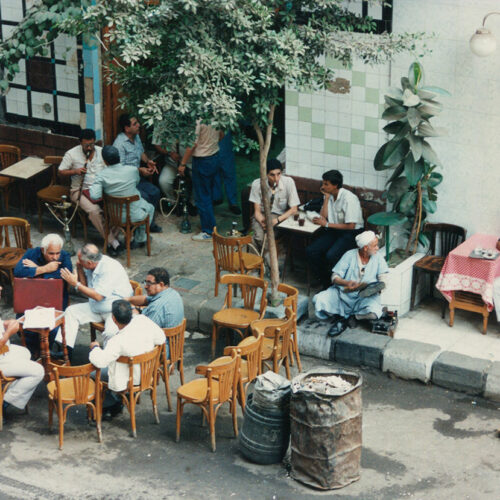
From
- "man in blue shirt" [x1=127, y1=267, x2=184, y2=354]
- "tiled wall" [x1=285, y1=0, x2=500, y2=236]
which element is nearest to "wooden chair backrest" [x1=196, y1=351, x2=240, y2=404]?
"man in blue shirt" [x1=127, y1=267, x2=184, y2=354]

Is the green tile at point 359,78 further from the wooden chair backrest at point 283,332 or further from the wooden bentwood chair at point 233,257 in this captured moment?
the wooden chair backrest at point 283,332

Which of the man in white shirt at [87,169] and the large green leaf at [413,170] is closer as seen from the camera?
the large green leaf at [413,170]

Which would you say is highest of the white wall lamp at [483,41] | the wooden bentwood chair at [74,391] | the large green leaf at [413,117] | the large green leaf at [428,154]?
the white wall lamp at [483,41]

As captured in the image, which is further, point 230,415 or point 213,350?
point 213,350

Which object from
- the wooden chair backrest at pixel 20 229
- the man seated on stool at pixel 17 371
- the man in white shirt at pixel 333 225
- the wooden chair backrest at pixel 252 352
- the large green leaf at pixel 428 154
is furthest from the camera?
the wooden chair backrest at pixel 20 229

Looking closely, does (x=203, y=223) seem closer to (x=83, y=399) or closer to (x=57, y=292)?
(x=57, y=292)

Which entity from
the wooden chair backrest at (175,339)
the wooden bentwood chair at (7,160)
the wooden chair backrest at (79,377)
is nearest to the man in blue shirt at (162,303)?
the wooden chair backrest at (175,339)

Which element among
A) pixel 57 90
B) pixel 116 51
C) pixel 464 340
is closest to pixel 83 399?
pixel 116 51

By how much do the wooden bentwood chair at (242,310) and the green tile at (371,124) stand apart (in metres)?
2.51

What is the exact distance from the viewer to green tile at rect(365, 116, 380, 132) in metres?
11.5

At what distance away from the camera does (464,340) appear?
10367 millimetres

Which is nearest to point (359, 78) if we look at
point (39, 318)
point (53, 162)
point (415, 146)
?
Result: point (415, 146)

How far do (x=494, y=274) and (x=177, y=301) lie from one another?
135 inches

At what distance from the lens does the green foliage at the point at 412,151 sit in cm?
1043
